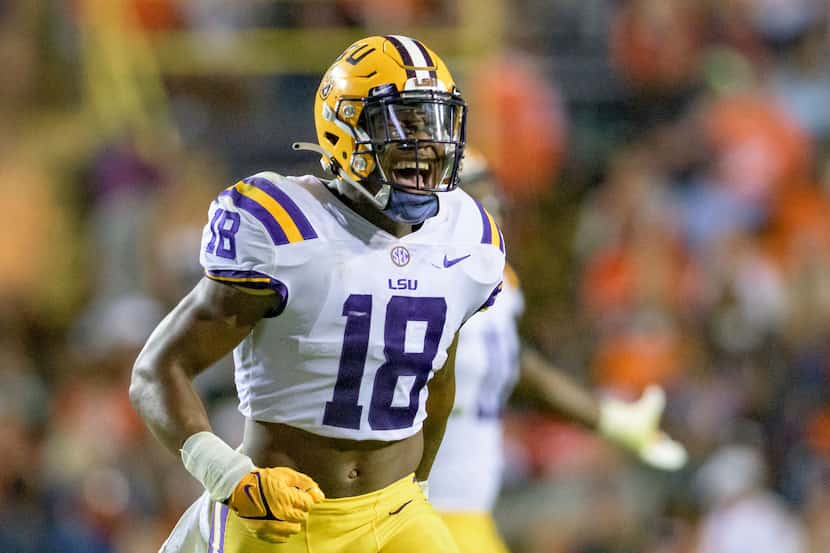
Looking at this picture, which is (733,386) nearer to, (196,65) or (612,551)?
(612,551)

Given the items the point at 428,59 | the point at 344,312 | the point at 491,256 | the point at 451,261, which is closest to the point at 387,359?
the point at 344,312

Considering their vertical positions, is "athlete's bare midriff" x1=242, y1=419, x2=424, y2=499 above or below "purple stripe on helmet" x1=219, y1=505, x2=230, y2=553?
above

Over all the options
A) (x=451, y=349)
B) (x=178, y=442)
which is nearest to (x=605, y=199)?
(x=451, y=349)

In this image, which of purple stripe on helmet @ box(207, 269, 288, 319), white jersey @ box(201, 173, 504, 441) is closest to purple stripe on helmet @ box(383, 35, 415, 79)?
white jersey @ box(201, 173, 504, 441)

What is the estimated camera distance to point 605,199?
7.70 metres

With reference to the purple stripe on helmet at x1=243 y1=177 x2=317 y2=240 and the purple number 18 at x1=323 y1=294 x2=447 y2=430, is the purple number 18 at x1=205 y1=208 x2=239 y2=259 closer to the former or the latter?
the purple stripe on helmet at x1=243 y1=177 x2=317 y2=240

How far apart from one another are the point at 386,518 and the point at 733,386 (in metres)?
3.74

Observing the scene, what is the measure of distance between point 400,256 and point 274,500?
2.14 ft

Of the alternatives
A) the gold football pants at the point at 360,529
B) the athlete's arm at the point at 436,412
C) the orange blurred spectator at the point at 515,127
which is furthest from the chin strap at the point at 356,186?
the orange blurred spectator at the point at 515,127

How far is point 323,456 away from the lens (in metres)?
3.20

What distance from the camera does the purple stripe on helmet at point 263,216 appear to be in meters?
3.09

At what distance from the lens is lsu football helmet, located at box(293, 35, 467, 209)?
127 inches

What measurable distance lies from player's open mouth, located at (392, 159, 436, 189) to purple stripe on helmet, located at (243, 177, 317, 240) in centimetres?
23

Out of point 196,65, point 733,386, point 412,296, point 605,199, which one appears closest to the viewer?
point 412,296
